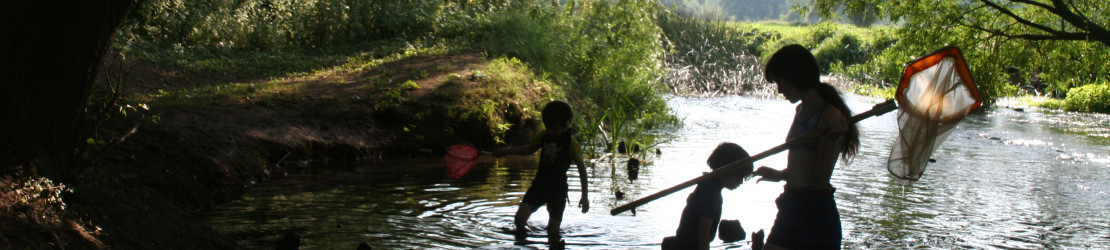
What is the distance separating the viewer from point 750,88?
96.8 ft

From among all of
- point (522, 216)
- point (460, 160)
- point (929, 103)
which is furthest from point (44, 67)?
point (929, 103)

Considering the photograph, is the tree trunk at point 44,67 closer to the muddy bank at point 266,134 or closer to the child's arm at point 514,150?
the muddy bank at point 266,134

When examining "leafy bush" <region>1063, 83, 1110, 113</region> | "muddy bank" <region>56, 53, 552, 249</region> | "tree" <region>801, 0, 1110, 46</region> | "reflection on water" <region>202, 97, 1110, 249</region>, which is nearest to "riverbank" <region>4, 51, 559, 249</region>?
"muddy bank" <region>56, 53, 552, 249</region>

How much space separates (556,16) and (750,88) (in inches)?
384

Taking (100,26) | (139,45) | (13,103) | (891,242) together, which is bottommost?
(891,242)

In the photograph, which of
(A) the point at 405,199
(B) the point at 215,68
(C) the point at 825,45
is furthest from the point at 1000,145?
(C) the point at 825,45

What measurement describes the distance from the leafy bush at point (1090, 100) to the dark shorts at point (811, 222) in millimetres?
24939

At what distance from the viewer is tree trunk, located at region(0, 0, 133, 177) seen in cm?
493

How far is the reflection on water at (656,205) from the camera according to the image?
721cm

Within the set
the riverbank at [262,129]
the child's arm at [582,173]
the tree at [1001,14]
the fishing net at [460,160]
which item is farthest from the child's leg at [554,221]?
the tree at [1001,14]

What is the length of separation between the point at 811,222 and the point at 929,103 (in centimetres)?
74

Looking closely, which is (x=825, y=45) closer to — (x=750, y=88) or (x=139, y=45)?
(x=750, y=88)

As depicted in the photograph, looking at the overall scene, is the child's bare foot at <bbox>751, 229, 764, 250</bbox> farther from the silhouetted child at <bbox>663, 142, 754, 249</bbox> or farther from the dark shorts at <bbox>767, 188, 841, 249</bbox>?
the dark shorts at <bbox>767, 188, 841, 249</bbox>

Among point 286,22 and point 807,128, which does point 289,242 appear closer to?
point 807,128
